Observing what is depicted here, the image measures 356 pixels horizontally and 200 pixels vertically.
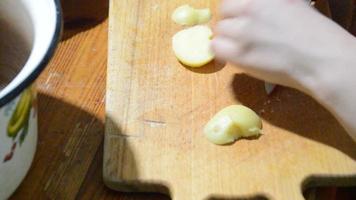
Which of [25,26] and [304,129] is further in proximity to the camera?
[304,129]

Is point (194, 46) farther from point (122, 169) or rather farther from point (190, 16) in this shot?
point (122, 169)

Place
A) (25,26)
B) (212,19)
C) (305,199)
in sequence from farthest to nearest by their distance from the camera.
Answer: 1. (212,19)
2. (305,199)
3. (25,26)

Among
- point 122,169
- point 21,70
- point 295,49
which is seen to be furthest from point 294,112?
point 21,70

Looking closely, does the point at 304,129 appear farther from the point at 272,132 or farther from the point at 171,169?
the point at 171,169

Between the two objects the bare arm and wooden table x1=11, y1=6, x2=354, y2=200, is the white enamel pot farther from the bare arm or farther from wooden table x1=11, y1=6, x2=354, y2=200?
the bare arm

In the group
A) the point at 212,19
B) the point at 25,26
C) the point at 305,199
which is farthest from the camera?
the point at 212,19

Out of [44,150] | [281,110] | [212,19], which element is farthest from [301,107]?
[44,150]

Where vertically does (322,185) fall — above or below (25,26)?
below

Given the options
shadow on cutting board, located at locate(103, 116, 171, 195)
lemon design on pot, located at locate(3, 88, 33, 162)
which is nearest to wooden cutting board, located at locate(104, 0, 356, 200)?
shadow on cutting board, located at locate(103, 116, 171, 195)
